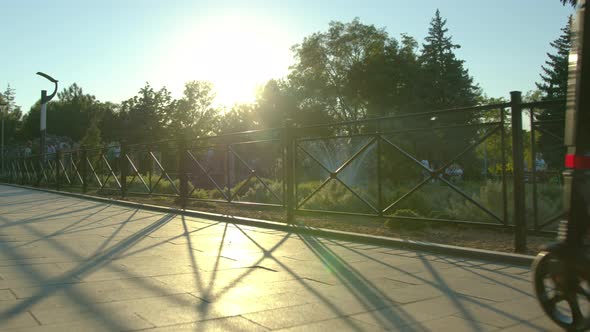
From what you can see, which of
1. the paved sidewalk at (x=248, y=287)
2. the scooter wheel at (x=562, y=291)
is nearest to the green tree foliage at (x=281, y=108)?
the paved sidewalk at (x=248, y=287)

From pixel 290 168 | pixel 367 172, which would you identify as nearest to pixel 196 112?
pixel 367 172

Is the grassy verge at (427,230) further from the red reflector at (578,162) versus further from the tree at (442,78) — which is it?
the tree at (442,78)

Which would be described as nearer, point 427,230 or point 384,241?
point 384,241

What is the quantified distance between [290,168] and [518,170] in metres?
4.18

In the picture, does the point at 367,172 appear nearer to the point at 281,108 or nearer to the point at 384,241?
the point at 384,241

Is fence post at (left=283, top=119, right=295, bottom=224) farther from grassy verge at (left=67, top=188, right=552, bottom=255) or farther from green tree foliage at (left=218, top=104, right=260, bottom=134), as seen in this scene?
green tree foliage at (left=218, top=104, right=260, bottom=134)

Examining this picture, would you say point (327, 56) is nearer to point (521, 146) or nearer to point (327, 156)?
point (327, 156)

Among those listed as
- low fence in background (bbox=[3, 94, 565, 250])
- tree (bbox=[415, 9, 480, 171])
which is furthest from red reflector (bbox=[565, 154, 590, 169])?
tree (bbox=[415, 9, 480, 171])

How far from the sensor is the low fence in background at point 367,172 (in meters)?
6.55

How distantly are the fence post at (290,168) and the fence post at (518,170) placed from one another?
403cm

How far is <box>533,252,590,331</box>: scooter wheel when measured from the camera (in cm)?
297

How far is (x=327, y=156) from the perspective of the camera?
54.9 ft

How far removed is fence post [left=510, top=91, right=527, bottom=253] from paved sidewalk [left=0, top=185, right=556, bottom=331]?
0.74 metres

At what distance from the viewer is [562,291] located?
303 cm
